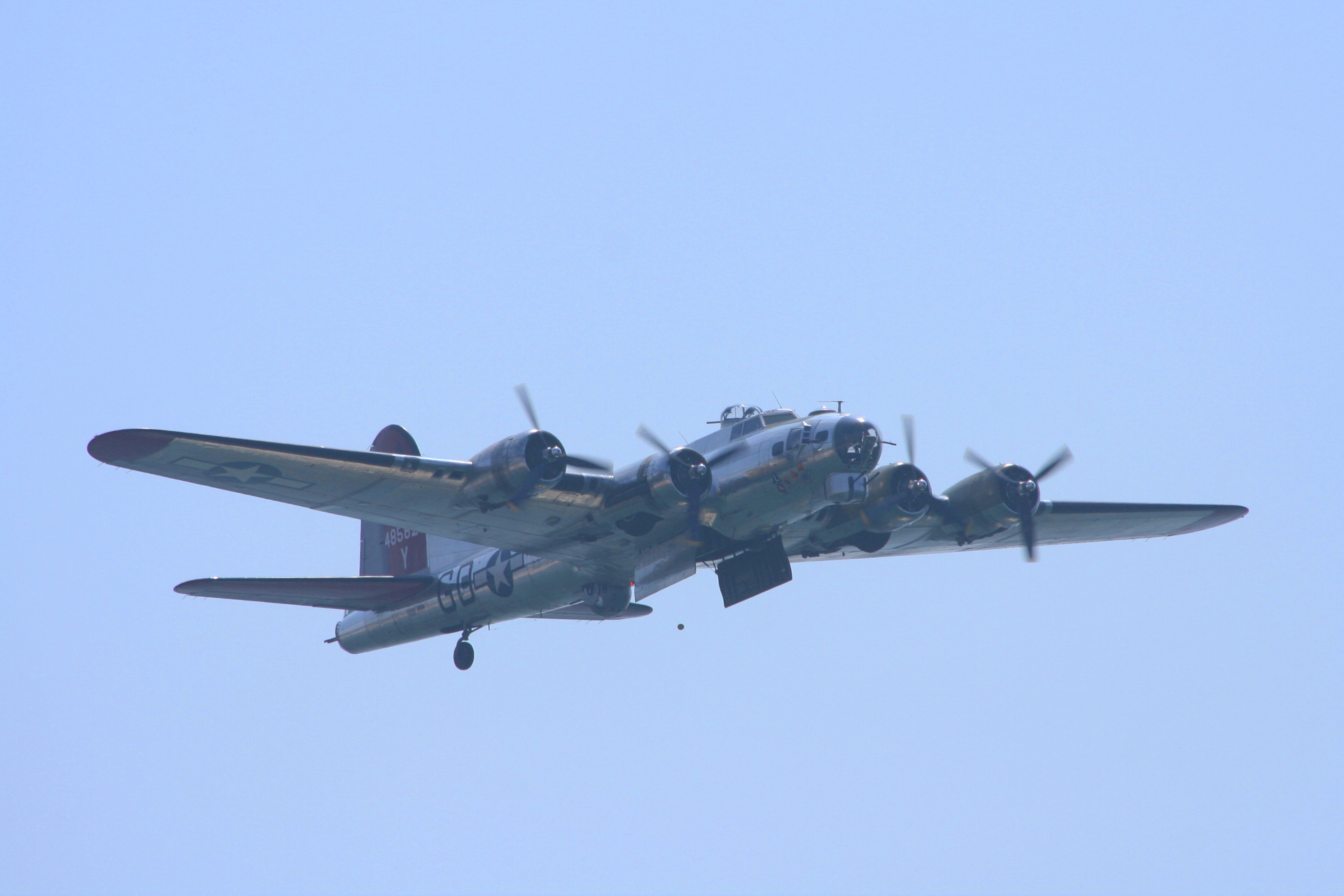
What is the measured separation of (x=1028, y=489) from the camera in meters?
29.9

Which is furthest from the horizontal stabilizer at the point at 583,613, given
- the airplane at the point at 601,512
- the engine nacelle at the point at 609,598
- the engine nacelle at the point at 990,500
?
the engine nacelle at the point at 990,500

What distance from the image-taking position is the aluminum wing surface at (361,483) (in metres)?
22.5

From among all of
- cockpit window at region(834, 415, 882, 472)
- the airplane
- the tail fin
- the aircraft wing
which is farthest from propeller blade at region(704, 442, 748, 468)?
the tail fin

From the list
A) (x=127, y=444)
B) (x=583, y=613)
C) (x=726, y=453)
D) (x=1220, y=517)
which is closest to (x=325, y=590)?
(x=583, y=613)

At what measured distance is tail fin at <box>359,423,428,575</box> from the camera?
33562 millimetres

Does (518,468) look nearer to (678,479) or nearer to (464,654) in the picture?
(678,479)

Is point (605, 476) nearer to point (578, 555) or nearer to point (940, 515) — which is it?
point (578, 555)

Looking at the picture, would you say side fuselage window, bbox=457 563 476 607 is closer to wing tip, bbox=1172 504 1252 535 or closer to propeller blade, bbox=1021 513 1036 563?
propeller blade, bbox=1021 513 1036 563

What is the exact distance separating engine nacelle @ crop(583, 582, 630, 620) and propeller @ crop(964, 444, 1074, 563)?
8.37 m

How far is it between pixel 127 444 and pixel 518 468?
6.38 meters

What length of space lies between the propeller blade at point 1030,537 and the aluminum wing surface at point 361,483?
957 cm

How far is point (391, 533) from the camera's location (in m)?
35.0

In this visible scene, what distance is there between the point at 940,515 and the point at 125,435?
16952 millimetres

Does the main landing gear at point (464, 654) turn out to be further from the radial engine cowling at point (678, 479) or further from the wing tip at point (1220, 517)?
the wing tip at point (1220, 517)
